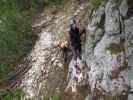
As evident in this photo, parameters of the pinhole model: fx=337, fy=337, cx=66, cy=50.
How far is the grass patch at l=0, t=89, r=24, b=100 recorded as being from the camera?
9.75 metres

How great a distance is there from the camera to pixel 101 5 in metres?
8.84

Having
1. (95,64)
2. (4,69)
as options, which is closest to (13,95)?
(4,69)

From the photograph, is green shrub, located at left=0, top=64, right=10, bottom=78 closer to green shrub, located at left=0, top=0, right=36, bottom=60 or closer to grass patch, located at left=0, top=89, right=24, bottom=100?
green shrub, located at left=0, top=0, right=36, bottom=60

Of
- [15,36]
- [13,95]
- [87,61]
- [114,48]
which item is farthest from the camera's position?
[15,36]

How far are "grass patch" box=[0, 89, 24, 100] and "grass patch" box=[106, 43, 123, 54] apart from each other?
327 centimetres

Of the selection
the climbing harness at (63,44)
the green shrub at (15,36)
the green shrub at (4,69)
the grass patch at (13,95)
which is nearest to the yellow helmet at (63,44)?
the climbing harness at (63,44)

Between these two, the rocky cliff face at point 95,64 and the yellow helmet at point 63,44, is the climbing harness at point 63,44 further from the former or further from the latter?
the rocky cliff face at point 95,64

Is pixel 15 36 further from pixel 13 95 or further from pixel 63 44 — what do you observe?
pixel 13 95

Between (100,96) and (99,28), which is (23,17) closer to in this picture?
(99,28)

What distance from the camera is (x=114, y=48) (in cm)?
774

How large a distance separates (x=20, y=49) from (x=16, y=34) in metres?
0.51

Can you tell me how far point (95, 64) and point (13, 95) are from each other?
3.02m

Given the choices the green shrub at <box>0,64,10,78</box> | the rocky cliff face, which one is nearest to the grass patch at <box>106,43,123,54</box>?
the rocky cliff face

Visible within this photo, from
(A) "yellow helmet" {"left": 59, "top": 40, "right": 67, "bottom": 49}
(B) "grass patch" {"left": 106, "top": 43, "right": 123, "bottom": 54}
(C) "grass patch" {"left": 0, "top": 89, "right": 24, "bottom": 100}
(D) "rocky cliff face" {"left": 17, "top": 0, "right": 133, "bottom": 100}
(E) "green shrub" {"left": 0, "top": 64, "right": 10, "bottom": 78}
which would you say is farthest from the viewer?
Answer: (E) "green shrub" {"left": 0, "top": 64, "right": 10, "bottom": 78}
